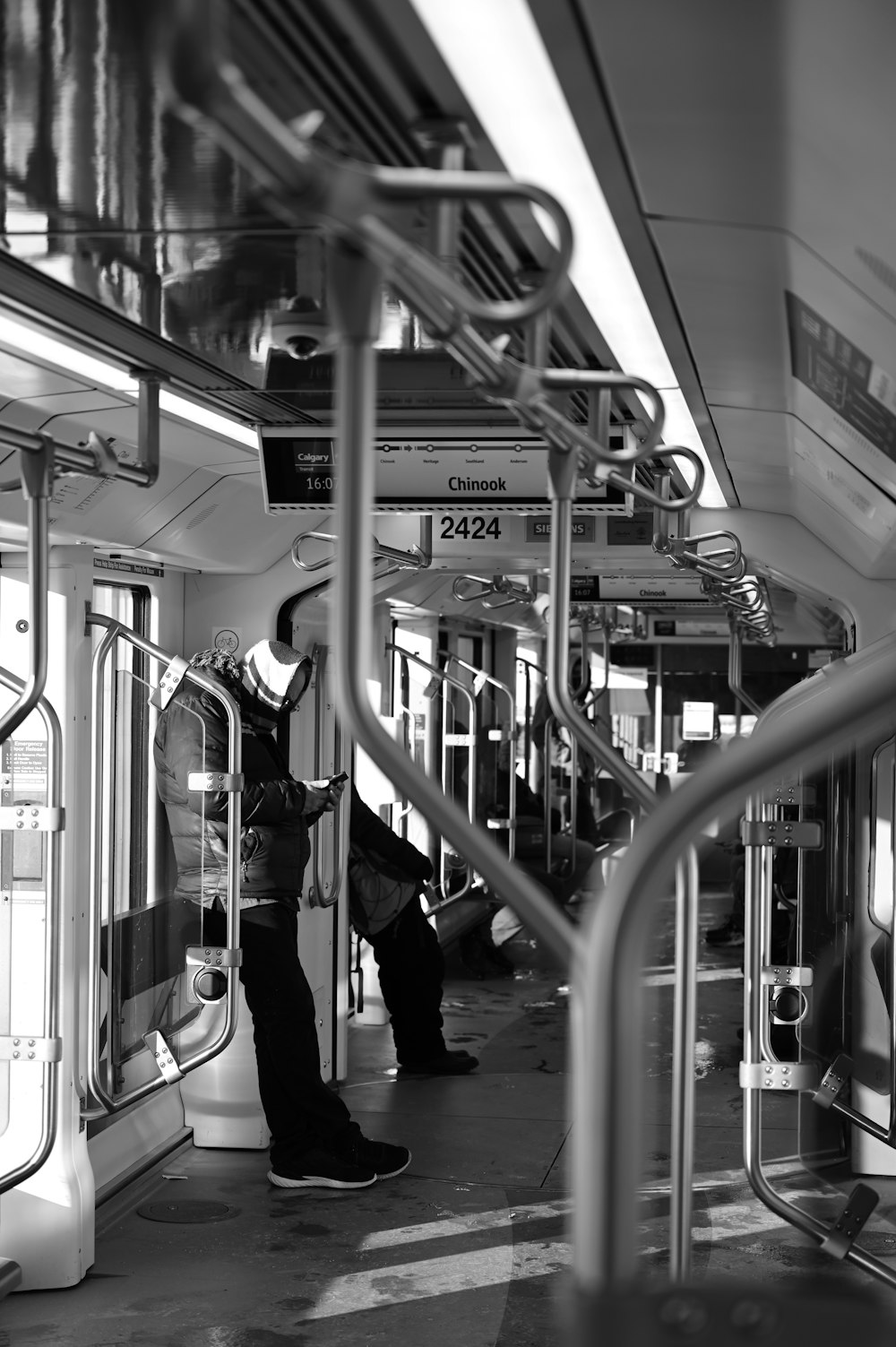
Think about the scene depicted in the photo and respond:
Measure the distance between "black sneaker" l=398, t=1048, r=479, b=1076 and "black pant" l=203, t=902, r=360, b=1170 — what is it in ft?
6.27

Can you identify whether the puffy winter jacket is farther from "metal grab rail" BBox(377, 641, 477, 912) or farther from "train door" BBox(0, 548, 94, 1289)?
"metal grab rail" BBox(377, 641, 477, 912)

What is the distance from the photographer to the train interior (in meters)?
1.29

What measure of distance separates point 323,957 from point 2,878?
2.28 metres

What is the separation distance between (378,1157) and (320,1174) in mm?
267

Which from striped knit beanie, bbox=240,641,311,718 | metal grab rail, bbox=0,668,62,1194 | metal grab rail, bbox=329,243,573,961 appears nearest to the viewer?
metal grab rail, bbox=329,243,573,961

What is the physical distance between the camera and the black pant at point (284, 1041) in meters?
5.78

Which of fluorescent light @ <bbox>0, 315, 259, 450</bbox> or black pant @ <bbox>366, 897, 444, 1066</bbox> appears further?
black pant @ <bbox>366, 897, 444, 1066</bbox>

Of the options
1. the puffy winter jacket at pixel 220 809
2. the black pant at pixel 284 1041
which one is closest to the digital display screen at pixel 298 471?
the puffy winter jacket at pixel 220 809

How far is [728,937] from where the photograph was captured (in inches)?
475

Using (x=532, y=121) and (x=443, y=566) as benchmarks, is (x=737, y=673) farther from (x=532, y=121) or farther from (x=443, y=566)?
(x=532, y=121)

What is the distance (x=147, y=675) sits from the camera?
6094 millimetres

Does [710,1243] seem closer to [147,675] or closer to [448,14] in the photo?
[147,675]

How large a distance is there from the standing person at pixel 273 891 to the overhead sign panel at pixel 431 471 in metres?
1.37

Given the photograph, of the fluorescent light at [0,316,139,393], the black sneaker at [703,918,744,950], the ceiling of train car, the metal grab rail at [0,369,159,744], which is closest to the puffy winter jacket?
the fluorescent light at [0,316,139,393]
